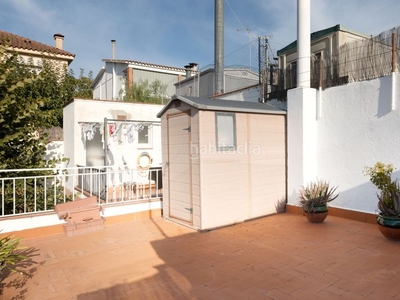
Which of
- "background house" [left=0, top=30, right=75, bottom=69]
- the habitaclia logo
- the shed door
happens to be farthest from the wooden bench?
"background house" [left=0, top=30, right=75, bottom=69]

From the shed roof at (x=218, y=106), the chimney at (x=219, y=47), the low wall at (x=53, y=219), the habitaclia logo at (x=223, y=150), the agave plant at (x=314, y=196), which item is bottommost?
the low wall at (x=53, y=219)

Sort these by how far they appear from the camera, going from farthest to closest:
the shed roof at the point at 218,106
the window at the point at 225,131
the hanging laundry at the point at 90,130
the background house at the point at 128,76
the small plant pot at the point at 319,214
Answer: the background house at the point at 128,76, the hanging laundry at the point at 90,130, the small plant pot at the point at 319,214, the window at the point at 225,131, the shed roof at the point at 218,106

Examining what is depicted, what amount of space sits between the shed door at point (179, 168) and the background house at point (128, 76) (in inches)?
473

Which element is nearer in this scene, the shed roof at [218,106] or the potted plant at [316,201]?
the shed roof at [218,106]

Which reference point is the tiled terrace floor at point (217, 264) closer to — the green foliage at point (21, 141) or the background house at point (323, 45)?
the green foliage at point (21, 141)

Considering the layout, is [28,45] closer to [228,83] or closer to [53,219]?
[228,83]

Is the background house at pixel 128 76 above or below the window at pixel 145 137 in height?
above

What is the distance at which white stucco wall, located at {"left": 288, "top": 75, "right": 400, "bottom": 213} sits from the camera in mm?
5441

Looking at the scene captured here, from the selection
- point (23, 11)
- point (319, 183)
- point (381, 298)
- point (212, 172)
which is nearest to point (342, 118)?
point (319, 183)

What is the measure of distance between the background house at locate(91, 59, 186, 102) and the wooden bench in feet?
41.9

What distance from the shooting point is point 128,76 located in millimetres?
18281

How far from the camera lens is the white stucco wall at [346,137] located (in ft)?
17.9

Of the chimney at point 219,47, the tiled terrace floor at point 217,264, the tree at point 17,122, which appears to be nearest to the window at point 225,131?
the tiled terrace floor at point 217,264

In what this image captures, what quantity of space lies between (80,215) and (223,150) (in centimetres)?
321
